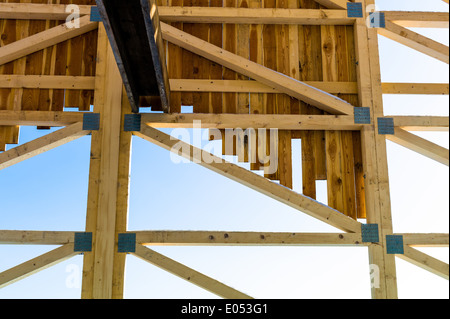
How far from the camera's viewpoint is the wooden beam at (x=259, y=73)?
221 inches

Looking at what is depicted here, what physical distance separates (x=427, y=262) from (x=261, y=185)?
6.02ft

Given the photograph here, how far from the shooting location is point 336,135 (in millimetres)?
5684

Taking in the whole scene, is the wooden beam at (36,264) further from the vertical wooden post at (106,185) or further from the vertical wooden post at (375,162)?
the vertical wooden post at (375,162)

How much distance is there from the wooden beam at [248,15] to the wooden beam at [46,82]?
3.85ft

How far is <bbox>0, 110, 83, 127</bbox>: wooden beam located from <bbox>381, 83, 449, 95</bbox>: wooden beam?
11.3 ft

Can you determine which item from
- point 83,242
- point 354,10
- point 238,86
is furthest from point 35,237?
point 354,10

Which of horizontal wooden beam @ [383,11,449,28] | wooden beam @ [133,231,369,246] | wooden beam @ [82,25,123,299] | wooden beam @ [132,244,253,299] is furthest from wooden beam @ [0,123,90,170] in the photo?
horizontal wooden beam @ [383,11,449,28]

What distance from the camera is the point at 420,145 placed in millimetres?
5520

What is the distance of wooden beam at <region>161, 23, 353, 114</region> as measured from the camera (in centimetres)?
562

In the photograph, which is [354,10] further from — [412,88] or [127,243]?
[127,243]

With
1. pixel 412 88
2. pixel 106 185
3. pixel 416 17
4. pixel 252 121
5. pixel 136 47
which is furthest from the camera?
pixel 416 17
